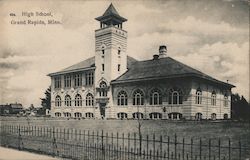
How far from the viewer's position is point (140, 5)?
7922 mm

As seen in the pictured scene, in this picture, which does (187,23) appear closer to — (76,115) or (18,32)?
(18,32)

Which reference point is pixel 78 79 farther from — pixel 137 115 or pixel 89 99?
pixel 137 115

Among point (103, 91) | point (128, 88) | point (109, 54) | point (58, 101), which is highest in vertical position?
point (109, 54)

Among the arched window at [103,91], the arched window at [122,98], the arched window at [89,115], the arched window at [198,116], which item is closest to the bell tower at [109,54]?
the arched window at [103,91]

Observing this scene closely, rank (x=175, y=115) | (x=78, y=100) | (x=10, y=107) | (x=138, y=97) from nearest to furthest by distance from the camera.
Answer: (x=10, y=107) → (x=175, y=115) → (x=138, y=97) → (x=78, y=100)

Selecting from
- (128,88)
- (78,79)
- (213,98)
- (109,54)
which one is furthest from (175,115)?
(78,79)

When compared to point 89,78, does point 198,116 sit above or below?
below

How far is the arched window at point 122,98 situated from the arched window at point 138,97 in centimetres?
61

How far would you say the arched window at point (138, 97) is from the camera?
56.5 feet

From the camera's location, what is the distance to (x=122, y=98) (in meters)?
18.4

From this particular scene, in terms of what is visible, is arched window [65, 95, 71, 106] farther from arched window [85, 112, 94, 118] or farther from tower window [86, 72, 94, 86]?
arched window [85, 112, 94, 118]

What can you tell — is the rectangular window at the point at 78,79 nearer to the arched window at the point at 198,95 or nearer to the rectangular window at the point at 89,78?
the rectangular window at the point at 89,78

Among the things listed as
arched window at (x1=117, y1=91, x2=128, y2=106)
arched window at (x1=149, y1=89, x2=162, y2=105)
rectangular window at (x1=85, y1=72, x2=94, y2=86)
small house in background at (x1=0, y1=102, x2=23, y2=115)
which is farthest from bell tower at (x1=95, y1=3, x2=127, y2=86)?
small house in background at (x1=0, y1=102, x2=23, y2=115)

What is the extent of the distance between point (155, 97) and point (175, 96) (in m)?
1.24
